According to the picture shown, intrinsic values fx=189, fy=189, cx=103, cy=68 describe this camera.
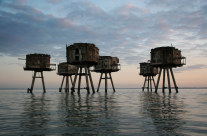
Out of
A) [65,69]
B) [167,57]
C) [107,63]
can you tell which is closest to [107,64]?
[107,63]

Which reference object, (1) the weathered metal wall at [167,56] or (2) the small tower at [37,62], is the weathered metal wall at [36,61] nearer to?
(2) the small tower at [37,62]

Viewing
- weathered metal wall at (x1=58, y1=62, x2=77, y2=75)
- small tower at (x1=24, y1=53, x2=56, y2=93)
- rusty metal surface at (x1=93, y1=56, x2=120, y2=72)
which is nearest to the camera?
small tower at (x1=24, y1=53, x2=56, y2=93)

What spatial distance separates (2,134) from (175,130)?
19.4 ft

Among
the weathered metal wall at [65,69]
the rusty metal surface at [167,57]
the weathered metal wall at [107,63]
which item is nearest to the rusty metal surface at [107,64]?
the weathered metal wall at [107,63]

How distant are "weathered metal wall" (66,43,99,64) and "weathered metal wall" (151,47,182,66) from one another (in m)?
15.2

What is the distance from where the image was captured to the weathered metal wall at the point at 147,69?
199 ft

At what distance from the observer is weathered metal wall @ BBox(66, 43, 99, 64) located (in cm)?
3753

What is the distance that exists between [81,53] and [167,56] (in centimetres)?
1927

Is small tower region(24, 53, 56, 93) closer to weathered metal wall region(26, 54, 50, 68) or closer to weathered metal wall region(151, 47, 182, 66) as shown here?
weathered metal wall region(26, 54, 50, 68)

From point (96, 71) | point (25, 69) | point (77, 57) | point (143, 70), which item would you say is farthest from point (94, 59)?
point (143, 70)

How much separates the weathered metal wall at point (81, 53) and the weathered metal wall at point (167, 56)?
15.2 metres

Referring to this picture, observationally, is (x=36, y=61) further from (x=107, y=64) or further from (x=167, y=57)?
(x=167, y=57)

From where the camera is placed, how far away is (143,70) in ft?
203

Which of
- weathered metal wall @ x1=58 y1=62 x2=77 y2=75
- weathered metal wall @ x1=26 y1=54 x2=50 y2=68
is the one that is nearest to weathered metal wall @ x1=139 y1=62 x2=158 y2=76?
weathered metal wall @ x1=58 y1=62 x2=77 y2=75
